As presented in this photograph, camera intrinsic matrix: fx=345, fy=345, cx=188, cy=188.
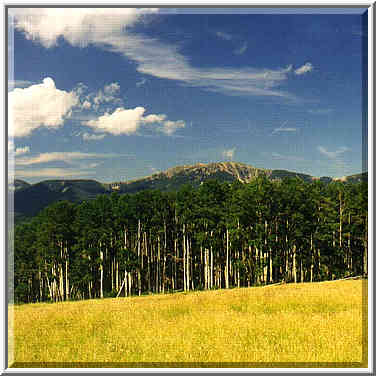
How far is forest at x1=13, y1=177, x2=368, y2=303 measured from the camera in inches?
983

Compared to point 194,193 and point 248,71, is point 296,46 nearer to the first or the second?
point 248,71

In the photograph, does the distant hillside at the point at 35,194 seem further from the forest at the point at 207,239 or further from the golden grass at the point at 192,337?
the forest at the point at 207,239

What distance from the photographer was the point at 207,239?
27.8m

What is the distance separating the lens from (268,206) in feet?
90.6

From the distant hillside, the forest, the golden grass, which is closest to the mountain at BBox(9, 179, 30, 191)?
the distant hillside

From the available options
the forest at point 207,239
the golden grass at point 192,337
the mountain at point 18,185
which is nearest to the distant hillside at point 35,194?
the mountain at point 18,185

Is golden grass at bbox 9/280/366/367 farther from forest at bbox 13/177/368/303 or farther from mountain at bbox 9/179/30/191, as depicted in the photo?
forest at bbox 13/177/368/303

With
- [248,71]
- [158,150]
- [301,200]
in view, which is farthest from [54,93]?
[301,200]

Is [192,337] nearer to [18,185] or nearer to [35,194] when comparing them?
[18,185]

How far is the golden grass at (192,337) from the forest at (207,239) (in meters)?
14.6

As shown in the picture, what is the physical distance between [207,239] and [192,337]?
68.1 feet

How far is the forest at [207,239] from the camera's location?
81.9 ft

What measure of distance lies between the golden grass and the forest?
14584mm

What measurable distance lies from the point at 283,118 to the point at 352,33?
272 centimetres
